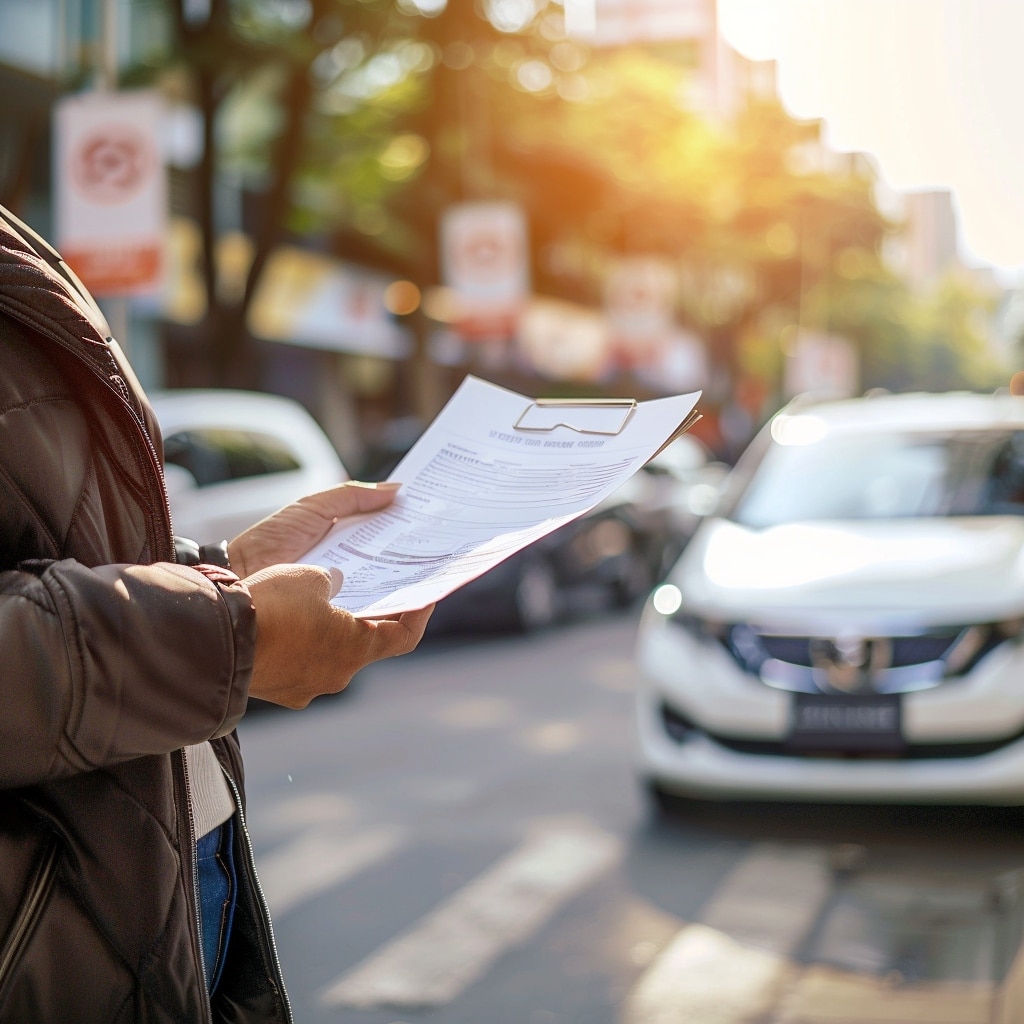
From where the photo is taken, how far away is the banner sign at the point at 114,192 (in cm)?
944

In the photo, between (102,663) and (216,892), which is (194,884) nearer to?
(216,892)

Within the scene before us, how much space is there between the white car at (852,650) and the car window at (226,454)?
10.8ft

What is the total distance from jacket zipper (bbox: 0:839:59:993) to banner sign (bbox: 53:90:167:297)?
846cm

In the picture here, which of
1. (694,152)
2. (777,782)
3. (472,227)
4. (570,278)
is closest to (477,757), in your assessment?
(777,782)

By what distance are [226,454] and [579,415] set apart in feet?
21.8

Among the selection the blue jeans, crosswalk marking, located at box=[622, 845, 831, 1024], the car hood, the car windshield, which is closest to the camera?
the blue jeans

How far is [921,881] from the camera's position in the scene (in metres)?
4.45

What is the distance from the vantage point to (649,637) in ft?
17.6

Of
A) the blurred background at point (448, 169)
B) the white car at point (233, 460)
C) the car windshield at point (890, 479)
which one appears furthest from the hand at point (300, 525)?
the white car at point (233, 460)

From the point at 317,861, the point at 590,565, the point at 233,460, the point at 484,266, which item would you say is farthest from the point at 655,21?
the point at 317,861

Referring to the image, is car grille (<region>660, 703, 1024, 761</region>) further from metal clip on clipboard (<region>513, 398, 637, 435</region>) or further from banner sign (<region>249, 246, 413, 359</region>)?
banner sign (<region>249, 246, 413, 359</region>)

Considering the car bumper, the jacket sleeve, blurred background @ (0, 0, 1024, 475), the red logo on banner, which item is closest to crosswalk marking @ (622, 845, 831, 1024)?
the car bumper

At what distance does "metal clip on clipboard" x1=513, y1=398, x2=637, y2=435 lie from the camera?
1657mm

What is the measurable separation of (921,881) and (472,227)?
14333mm
